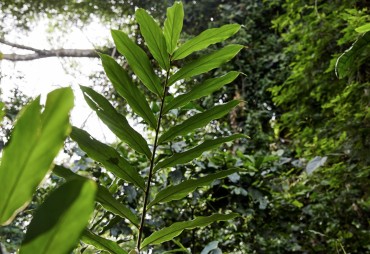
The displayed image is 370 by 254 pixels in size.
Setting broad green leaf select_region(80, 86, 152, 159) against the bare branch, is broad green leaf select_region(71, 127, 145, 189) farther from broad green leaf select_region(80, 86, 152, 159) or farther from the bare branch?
the bare branch

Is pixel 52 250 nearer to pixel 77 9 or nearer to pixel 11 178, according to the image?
pixel 11 178

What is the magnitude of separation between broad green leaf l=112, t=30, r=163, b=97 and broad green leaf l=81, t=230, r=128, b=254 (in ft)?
0.86

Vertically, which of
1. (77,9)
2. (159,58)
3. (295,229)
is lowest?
(159,58)

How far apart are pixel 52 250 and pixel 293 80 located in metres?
A: 2.87

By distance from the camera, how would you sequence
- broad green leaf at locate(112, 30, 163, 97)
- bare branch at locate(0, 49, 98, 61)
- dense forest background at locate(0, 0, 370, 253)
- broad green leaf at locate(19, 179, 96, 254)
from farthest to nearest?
bare branch at locate(0, 49, 98, 61), dense forest background at locate(0, 0, 370, 253), broad green leaf at locate(112, 30, 163, 97), broad green leaf at locate(19, 179, 96, 254)

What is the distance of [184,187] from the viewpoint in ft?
2.04

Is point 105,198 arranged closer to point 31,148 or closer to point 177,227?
point 177,227

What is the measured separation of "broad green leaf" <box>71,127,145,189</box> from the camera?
0.55 metres

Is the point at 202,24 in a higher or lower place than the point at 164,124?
higher

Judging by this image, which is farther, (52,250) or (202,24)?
(202,24)

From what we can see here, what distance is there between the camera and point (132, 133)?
0.62 m

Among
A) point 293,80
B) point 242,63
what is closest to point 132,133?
point 293,80

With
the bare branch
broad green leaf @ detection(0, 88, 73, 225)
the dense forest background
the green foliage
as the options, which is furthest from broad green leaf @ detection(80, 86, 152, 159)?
the bare branch

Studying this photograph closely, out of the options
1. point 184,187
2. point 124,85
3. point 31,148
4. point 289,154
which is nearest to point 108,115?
point 124,85
